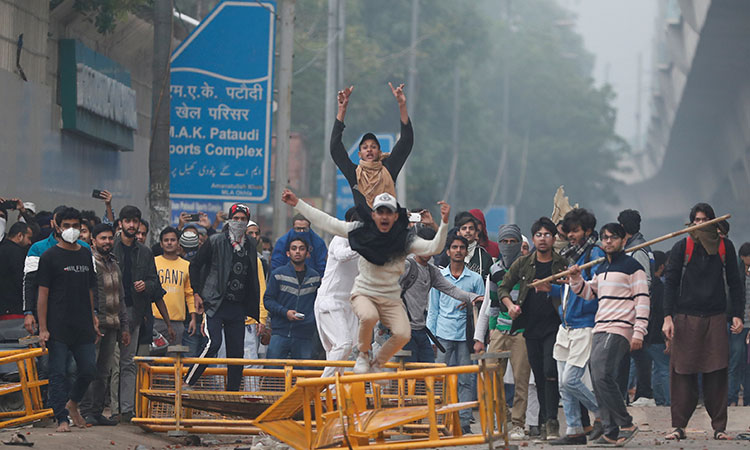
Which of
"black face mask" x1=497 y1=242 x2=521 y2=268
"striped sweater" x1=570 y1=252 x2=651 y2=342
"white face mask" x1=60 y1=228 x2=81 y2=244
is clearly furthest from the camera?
"black face mask" x1=497 y1=242 x2=521 y2=268

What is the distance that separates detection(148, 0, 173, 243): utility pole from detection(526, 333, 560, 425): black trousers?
6.53 meters

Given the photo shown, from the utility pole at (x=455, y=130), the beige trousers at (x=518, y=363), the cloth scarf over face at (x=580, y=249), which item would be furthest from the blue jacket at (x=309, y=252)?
the utility pole at (x=455, y=130)

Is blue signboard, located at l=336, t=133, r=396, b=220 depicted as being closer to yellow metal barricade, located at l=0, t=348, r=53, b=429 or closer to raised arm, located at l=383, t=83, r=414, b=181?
yellow metal barricade, located at l=0, t=348, r=53, b=429

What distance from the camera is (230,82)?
18219 millimetres

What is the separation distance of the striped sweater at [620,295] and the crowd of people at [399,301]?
1 centimetres

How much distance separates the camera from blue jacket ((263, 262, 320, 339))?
12.8 m

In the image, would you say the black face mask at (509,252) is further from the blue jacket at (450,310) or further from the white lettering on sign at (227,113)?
the white lettering on sign at (227,113)

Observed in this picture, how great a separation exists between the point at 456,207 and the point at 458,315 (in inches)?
2091

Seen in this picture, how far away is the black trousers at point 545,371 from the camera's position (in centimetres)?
1095

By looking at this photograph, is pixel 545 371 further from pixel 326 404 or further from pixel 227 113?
pixel 227 113

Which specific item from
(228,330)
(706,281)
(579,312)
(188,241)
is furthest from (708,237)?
(188,241)

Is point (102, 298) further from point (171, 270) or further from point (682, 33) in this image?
point (682, 33)

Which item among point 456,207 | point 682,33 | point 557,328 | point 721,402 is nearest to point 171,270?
point 557,328

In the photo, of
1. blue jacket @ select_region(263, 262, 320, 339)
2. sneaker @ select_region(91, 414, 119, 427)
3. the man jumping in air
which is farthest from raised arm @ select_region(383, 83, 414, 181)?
sneaker @ select_region(91, 414, 119, 427)
